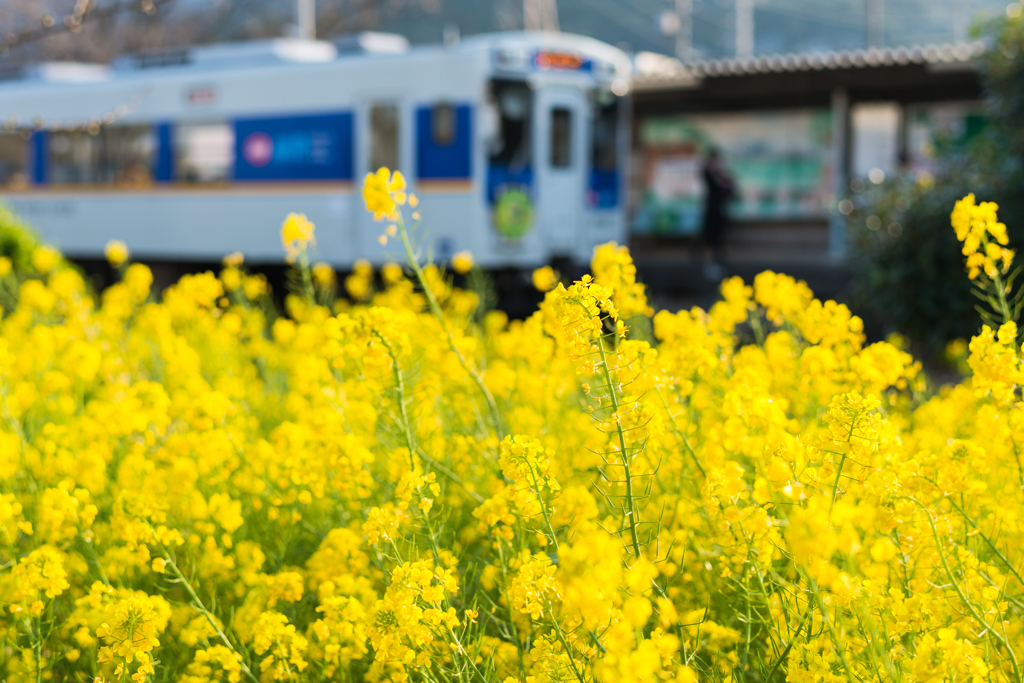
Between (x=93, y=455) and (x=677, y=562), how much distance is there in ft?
5.86

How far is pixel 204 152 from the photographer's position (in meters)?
12.6

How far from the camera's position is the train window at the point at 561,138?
11.5m

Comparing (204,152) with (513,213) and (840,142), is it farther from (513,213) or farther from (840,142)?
(840,142)

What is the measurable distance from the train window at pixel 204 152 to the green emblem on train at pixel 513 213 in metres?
3.41

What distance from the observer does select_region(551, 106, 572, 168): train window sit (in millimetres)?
11508

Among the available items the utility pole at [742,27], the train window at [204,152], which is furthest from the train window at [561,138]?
the utility pole at [742,27]

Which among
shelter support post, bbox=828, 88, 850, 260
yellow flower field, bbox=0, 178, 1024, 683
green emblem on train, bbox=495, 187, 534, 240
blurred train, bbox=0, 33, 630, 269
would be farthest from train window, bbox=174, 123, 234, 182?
yellow flower field, bbox=0, 178, 1024, 683

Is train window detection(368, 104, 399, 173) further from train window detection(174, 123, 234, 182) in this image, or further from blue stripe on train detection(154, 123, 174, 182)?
blue stripe on train detection(154, 123, 174, 182)

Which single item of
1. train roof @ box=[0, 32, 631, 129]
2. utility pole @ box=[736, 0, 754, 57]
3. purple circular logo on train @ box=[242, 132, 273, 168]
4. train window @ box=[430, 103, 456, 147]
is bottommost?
purple circular logo on train @ box=[242, 132, 273, 168]

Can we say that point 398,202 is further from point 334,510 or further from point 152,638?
point 152,638

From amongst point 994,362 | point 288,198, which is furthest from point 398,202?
point 288,198

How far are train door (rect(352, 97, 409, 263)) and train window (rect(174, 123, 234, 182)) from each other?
1913 mm

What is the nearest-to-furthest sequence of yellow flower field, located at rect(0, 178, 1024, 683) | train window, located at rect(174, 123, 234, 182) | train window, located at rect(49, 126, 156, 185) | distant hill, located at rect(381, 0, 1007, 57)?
yellow flower field, located at rect(0, 178, 1024, 683) < train window, located at rect(174, 123, 234, 182) < train window, located at rect(49, 126, 156, 185) < distant hill, located at rect(381, 0, 1007, 57)

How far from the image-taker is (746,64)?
13359 millimetres
